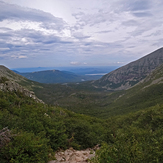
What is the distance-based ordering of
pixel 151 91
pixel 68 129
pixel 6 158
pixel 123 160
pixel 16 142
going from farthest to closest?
pixel 151 91, pixel 68 129, pixel 16 142, pixel 6 158, pixel 123 160

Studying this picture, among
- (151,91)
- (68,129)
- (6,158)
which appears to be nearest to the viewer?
(6,158)

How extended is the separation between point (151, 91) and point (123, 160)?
13509 cm

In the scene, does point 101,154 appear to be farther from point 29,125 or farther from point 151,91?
point 151,91

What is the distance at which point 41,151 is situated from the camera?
51.6ft

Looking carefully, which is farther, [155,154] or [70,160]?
[70,160]

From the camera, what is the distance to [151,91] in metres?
128

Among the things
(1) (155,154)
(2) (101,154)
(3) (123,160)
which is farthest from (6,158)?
(1) (155,154)

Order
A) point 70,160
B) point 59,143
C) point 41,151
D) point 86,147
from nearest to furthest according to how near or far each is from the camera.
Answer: point 41,151, point 70,160, point 59,143, point 86,147

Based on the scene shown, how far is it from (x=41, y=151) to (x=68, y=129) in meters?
17.9

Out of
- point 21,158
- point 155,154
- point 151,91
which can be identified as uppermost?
point 155,154

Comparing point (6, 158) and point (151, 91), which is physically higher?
A: point (6, 158)

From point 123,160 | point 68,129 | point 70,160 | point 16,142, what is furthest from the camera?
point 68,129

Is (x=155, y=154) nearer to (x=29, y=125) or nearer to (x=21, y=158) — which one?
(x=21, y=158)

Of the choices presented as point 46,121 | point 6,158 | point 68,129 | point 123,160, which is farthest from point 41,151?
point 68,129
